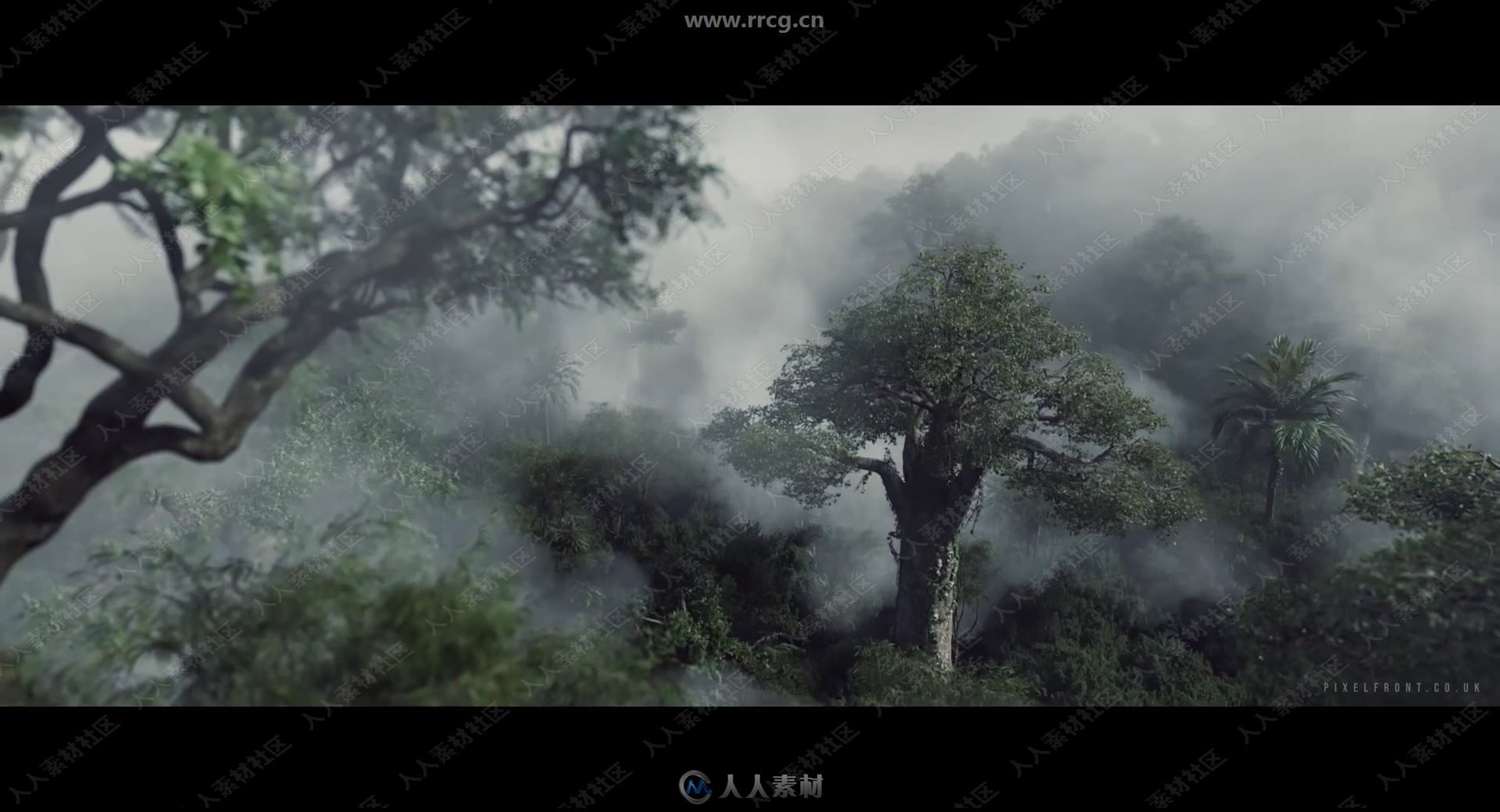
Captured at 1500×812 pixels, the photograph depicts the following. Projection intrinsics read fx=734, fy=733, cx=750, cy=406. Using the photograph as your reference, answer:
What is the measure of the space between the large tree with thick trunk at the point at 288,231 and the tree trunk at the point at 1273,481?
2.37m

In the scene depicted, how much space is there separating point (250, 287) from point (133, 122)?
677 mm

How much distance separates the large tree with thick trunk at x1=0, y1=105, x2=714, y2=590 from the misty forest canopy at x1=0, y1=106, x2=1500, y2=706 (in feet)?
0.03

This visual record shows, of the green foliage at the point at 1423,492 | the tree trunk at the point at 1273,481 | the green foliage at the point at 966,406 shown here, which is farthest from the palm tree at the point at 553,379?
the green foliage at the point at 1423,492

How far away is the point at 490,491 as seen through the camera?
104 inches

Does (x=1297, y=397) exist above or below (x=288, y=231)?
below

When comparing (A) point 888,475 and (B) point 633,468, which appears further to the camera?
(A) point 888,475

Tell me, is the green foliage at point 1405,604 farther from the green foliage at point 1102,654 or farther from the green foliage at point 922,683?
the green foliage at point 922,683

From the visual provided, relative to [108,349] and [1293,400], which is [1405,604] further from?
[108,349]

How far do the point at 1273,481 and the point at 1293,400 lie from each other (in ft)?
0.99

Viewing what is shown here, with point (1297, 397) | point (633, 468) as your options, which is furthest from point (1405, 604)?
point (633, 468)

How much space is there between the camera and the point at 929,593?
2.88 metres

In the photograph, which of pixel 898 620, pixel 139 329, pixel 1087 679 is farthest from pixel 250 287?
pixel 1087 679
